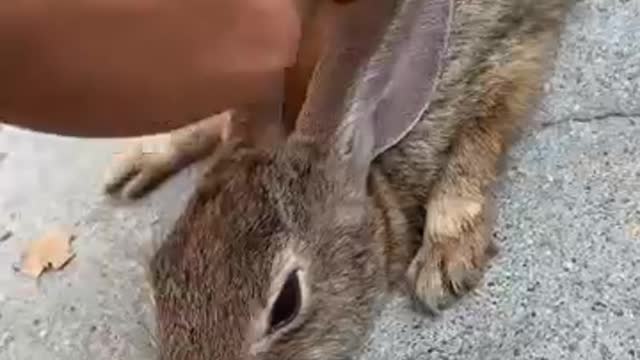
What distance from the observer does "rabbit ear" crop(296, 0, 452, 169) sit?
5.89 ft

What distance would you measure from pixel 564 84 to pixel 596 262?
0.37 meters

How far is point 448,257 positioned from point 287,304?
0.48 metres

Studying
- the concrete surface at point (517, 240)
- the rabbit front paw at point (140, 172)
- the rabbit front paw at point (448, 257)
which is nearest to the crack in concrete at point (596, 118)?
the concrete surface at point (517, 240)

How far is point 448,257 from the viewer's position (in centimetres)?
217

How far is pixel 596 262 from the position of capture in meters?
2.19

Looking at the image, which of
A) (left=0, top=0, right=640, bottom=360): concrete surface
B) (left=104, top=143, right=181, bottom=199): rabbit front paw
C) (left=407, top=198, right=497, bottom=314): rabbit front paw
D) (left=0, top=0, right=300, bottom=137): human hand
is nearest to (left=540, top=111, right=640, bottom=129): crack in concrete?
(left=0, top=0, right=640, bottom=360): concrete surface

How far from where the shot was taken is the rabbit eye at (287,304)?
1.71 metres

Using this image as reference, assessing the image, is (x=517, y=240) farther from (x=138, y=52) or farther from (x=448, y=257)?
(x=138, y=52)

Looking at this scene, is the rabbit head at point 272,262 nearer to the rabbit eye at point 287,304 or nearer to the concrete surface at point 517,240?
the rabbit eye at point 287,304

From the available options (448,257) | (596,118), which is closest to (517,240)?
(448,257)

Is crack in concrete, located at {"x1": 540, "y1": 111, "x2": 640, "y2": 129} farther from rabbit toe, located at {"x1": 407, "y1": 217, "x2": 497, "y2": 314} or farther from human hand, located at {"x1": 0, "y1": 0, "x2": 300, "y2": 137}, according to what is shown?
human hand, located at {"x1": 0, "y1": 0, "x2": 300, "y2": 137}

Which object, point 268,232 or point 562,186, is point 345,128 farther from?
point 562,186

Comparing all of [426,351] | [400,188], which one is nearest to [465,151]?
[400,188]

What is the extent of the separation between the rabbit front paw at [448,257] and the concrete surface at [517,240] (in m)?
0.03
